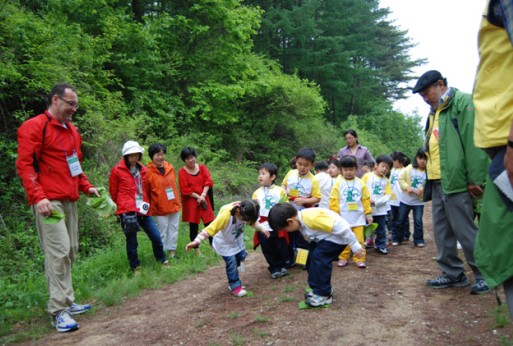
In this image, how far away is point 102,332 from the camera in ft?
13.6

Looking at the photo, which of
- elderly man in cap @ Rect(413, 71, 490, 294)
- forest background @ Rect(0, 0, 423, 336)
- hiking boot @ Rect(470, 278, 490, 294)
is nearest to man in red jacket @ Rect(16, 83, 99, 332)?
forest background @ Rect(0, 0, 423, 336)

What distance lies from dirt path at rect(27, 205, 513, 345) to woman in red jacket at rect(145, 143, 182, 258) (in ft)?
5.60

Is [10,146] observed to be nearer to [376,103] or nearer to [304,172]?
[304,172]

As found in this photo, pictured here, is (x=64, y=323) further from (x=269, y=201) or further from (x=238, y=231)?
(x=269, y=201)

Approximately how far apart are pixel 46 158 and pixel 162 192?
2759 millimetres

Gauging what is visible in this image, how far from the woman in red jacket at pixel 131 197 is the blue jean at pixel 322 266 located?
2.94 meters

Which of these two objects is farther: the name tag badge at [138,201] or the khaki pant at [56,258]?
the name tag badge at [138,201]

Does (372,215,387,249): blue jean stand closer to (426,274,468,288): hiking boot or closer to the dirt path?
the dirt path

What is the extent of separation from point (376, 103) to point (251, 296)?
3049 centimetres

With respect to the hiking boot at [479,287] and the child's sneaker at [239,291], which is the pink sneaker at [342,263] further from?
the hiking boot at [479,287]

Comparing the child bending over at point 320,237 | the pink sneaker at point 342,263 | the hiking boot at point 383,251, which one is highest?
the child bending over at point 320,237

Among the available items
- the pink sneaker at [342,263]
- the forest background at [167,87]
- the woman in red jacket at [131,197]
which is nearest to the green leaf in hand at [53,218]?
the forest background at [167,87]

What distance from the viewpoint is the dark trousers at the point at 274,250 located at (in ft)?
18.2

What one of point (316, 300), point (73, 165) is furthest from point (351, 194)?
point (73, 165)
